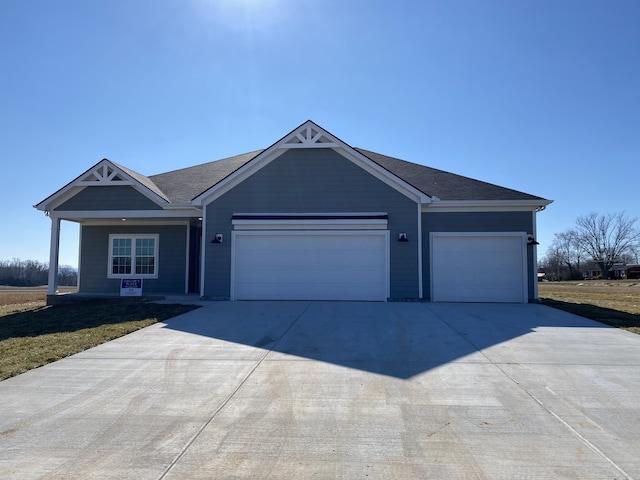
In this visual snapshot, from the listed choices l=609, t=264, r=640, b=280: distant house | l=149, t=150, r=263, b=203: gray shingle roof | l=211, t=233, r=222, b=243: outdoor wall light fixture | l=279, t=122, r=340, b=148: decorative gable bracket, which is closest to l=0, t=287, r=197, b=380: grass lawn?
l=211, t=233, r=222, b=243: outdoor wall light fixture

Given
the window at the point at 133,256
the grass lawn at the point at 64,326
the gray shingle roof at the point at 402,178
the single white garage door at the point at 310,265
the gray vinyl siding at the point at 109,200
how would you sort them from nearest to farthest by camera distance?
the grass lawn at the point at 64,326, the single white garage door at the point at 310,265, the gray shingle roof at the point at 402,178, the gray vinyl siding at the point at 109,200, the window at the point at 133,256

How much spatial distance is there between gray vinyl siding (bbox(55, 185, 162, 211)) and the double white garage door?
3818 mm

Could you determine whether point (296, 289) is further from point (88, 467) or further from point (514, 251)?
point (88, 467)

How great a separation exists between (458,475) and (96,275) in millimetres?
16361

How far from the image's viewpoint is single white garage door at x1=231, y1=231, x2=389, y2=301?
13266mm

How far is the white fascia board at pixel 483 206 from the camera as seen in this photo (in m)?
13.4

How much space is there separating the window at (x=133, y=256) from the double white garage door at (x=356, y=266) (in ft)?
14.4

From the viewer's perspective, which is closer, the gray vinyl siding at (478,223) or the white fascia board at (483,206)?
the white fascia board at (483,206)

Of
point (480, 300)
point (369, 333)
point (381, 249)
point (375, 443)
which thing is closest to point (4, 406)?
point (375, 443)

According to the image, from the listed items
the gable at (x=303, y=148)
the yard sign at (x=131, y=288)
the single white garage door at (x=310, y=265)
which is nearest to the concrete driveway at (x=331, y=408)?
the single white garage door at (x=310, y=265)

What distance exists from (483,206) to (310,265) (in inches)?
230

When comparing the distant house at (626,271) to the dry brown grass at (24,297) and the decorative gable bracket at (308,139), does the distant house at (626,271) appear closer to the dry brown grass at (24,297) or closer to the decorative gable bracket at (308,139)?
the decorative gable bracket at (308,139)

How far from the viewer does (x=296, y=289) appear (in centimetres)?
1336

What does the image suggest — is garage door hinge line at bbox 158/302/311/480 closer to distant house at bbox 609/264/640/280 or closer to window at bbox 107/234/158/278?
window at bbox 107/234/158/278
